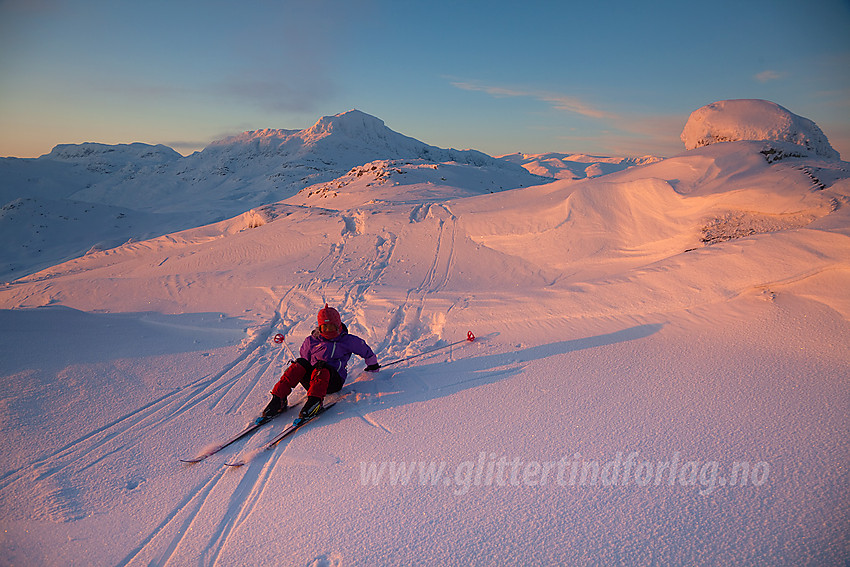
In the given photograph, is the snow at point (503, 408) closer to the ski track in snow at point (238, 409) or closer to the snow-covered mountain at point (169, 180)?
the ski track in snow at point (238, 409)


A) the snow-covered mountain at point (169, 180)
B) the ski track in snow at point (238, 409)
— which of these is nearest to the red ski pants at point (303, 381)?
the ski track in snow at point (238, 409)

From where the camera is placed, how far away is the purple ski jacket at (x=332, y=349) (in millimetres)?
3793

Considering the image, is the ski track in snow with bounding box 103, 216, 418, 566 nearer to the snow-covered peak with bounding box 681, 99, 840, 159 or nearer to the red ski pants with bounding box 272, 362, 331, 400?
the red ski pants with bounding box 272, 362, 331, 400

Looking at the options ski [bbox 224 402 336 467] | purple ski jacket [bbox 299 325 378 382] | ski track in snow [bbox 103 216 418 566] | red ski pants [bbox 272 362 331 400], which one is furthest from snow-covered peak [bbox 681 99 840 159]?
ski [bbox 224 402 336 467]

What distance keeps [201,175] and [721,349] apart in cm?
4969

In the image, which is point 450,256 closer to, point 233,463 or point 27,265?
point 233,463

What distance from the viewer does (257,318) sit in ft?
19.7

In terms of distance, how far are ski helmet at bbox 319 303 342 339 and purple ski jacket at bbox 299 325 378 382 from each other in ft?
0.25

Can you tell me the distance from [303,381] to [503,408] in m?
1.74

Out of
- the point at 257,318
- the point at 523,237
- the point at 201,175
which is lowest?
the point at 257,318

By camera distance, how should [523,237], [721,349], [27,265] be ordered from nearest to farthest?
[721,349], [523,237], [27,265]

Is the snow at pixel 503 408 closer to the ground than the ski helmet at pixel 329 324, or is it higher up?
closer to the ground

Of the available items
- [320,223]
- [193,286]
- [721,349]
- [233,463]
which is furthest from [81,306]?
[721,349]

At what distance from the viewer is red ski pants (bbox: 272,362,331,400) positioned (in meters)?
3.53
